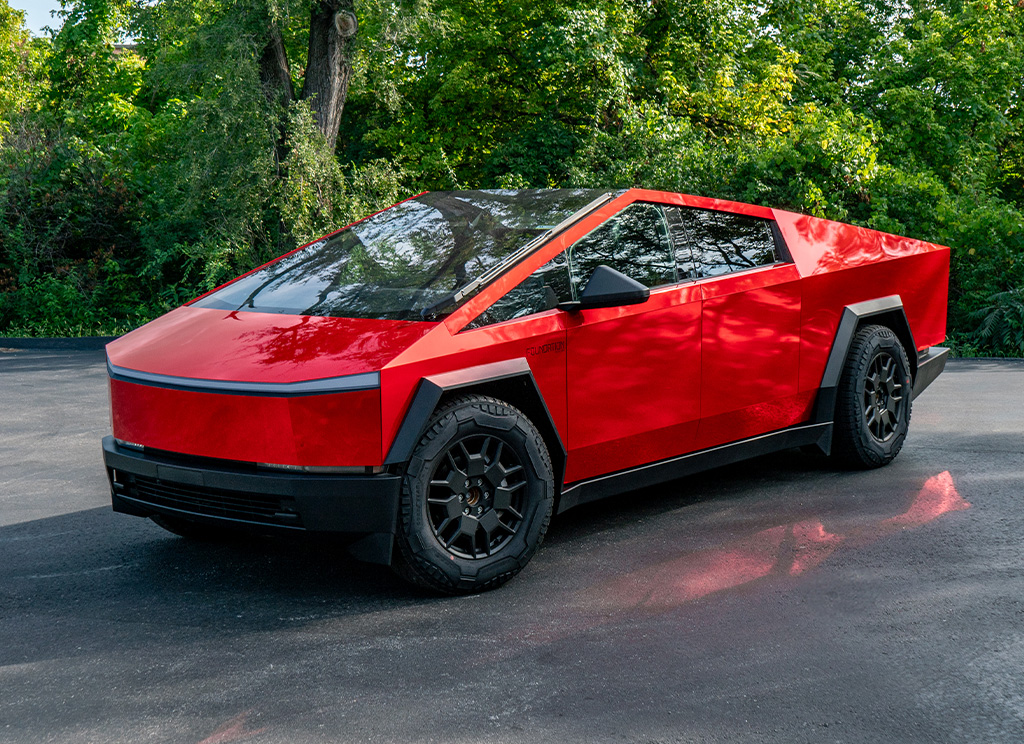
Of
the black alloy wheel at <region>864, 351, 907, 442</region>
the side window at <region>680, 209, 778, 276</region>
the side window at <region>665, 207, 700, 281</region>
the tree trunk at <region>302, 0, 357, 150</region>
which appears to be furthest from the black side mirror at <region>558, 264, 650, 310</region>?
the tree trunk at <region>302, 0, 357, 150</region>

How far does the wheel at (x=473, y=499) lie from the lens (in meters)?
3.92

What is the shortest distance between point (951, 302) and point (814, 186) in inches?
102

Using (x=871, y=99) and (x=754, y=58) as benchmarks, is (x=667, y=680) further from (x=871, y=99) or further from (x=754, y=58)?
(x=871, y=99)

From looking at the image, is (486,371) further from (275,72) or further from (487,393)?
(275,72)

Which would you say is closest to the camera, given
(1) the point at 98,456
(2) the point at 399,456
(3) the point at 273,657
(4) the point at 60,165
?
(3) the point at 273,657

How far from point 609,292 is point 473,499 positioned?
3.39 ft

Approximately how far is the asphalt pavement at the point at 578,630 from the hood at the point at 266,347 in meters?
0.93

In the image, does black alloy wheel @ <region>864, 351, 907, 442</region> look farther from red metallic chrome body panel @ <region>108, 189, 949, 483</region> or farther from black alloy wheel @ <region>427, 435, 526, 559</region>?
black alloy wheel @ <region>427, 435, 526, 559</region>

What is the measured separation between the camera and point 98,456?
6906mm

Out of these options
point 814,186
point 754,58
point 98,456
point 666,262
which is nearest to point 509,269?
point 666,262

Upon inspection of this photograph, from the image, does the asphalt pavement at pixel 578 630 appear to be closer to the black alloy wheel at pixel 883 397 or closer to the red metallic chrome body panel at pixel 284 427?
the black alloy wheel at pixel 883 397

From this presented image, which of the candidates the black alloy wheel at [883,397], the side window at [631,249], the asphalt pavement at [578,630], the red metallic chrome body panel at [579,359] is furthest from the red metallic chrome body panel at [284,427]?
the black alloy wheel at [883,397]

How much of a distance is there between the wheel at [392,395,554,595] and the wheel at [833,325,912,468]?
232 centimetres

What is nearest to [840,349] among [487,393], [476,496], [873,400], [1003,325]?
[873,400]
